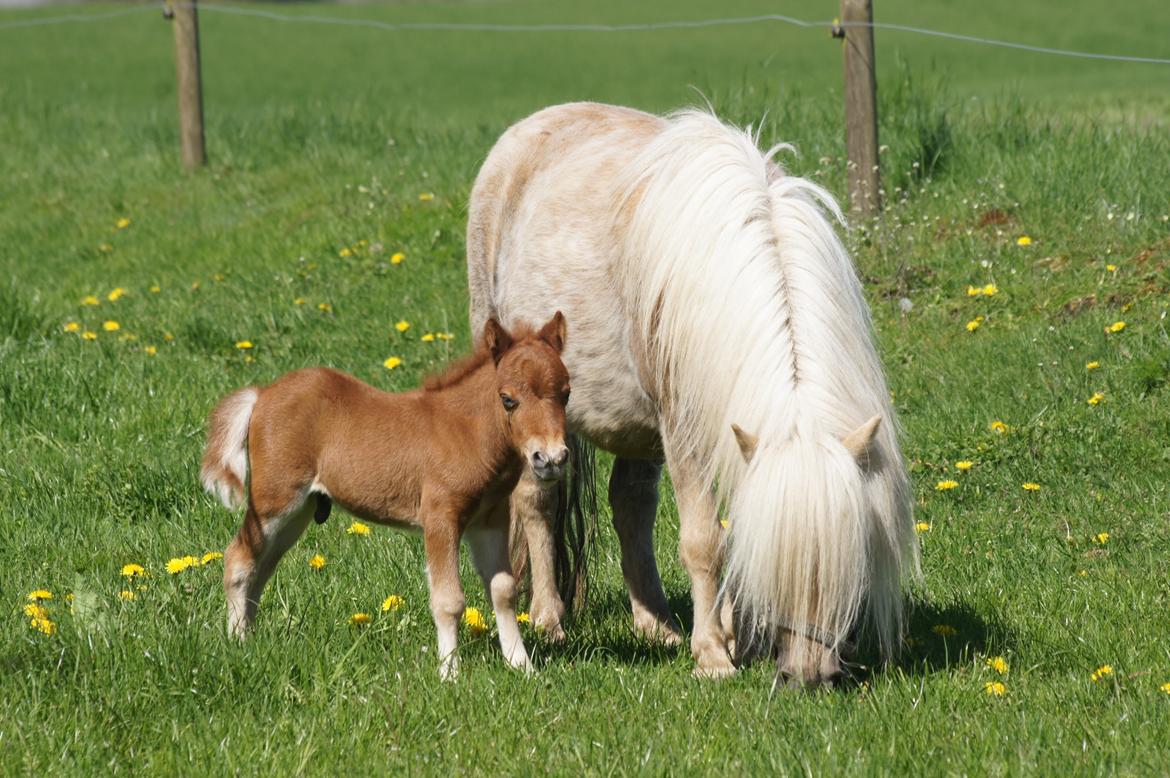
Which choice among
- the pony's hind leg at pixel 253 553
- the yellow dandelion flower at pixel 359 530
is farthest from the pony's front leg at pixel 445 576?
the yellow dandelion flower at pixel 359 530

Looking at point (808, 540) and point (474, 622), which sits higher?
point (808, 540)

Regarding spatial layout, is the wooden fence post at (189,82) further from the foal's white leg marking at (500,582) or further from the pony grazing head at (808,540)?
the pony grazing head at (808,540)

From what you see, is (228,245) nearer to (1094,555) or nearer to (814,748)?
(1094,555)

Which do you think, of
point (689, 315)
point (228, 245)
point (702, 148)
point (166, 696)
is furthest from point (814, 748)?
point (228, 245)

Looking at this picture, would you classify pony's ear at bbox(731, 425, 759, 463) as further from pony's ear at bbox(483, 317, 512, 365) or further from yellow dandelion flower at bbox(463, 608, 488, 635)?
yellow dandelion flower at bbox(463, 608, 488, 635)

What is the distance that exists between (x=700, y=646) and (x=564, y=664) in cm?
51

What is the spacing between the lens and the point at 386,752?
3.55 metres

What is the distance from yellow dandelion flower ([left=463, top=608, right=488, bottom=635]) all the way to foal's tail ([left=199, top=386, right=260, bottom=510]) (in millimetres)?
840

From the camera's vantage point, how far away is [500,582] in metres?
4.32

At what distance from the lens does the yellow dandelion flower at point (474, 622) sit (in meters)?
4.63

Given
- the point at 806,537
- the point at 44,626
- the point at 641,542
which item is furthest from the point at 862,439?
the point at 44,626

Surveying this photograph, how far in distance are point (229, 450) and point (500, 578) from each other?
3.13 feet

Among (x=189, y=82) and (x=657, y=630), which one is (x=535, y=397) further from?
(x=189, y=82)

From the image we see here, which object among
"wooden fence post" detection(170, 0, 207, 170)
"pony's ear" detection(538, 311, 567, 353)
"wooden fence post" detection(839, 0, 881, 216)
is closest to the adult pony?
"pony's ear" detection(538, 311, 567, 353)
